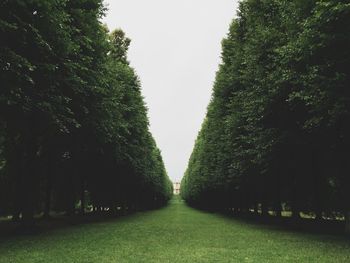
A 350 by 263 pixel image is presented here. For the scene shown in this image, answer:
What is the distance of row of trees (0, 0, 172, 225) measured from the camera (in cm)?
1692

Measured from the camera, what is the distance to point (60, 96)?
1903cm

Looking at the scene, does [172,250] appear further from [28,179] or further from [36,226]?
[36,226]

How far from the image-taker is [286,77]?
68.9 feet

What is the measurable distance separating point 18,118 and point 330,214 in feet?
133

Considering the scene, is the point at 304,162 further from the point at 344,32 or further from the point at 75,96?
the point at 75,96

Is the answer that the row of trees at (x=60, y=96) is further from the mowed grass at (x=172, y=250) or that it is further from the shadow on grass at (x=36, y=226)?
the mowed grass at (x=172, y=250)

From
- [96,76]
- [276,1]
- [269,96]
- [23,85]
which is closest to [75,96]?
[96,76]

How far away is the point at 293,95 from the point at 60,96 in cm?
1124

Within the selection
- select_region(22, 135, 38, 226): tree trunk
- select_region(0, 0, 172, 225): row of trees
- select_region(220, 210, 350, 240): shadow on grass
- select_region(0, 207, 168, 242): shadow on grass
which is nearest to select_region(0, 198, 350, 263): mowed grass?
select_region(0, 207, 168, 242): shadow on grass

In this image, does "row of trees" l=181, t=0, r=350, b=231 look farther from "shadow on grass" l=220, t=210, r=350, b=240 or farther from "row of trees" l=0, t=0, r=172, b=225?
"row of trees" l=0, t=0, r=172, b=225

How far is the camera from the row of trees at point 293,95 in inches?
715

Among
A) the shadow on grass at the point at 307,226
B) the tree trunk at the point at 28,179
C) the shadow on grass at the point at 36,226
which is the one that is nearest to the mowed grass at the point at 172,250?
the shadow on grass at the point at 36,226

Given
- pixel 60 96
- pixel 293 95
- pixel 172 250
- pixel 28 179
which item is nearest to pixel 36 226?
pixel 28 179

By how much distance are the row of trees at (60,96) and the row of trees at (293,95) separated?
9221mm
